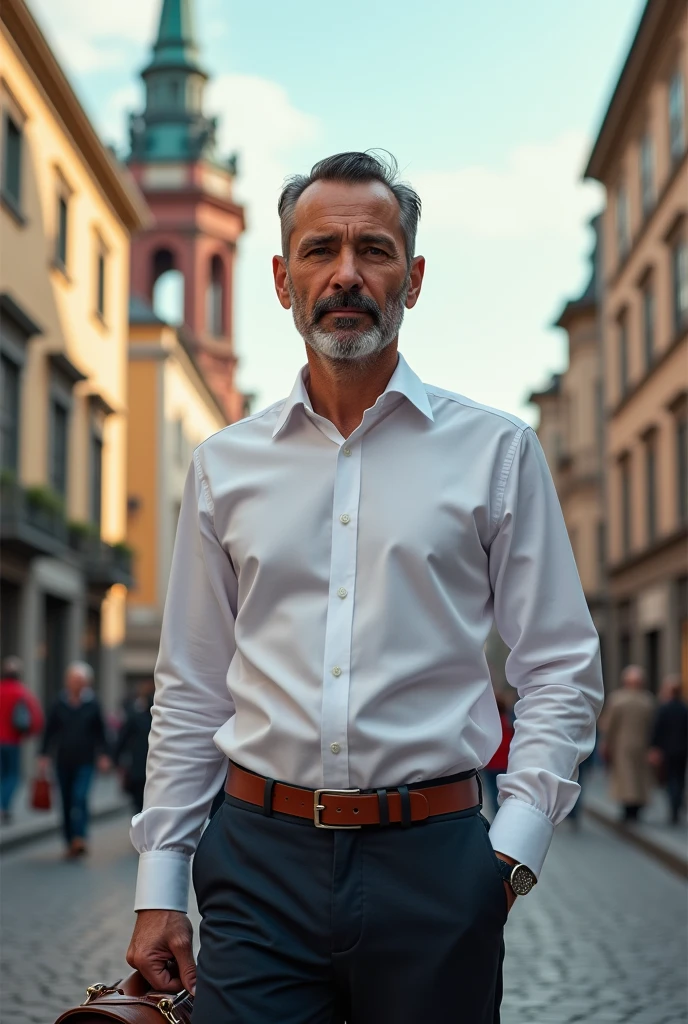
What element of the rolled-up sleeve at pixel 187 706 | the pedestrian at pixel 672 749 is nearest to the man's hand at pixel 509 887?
the rolled-up sleeve at pixel 187 706

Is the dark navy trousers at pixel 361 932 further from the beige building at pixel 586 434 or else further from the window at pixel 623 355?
the beige building at pixel 586 434

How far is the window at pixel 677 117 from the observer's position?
1088 inches

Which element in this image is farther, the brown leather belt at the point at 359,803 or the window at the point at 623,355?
the window at the point at 623,355

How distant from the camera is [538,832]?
2615mm

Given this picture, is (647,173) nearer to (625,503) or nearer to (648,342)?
(648,342)

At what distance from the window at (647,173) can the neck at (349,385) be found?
94.9 ft

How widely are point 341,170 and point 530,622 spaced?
0.89 m

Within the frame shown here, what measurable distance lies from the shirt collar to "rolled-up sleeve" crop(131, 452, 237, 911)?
202 millimetres

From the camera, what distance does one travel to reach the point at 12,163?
24375 mm

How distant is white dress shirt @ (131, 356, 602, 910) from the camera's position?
8.57 ft

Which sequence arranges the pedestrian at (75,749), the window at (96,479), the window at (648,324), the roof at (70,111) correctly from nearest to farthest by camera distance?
the pedestrian at (75,749) < the roof at (70,111) < the window at (648,324) < the window at (96,479)

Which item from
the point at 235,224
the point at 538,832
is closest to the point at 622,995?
the point at 538,832

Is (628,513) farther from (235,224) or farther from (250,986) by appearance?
(250,986)

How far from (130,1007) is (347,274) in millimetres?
1296
